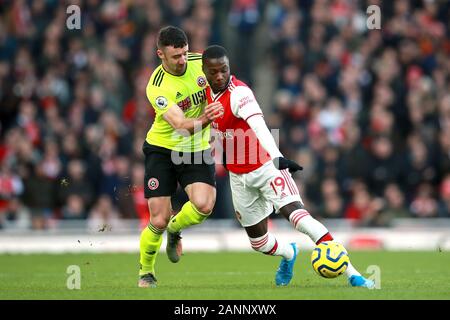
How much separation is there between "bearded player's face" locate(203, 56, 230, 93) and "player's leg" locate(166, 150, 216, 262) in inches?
38.2

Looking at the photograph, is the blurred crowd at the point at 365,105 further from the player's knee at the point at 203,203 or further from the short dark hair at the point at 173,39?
the short dark hair at the point at 173,39

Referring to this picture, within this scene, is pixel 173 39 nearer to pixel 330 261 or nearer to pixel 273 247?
pixel 273 247

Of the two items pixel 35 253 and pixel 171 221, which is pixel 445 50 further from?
pixel 171 221

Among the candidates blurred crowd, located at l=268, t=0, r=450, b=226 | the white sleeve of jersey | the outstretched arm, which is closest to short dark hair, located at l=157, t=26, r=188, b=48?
the white sleeve of jersey

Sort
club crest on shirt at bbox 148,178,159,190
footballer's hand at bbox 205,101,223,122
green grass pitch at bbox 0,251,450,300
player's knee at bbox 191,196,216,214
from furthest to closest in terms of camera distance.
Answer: club crest on shirt at bbox 148,178,159,190, player's knee at bbox 191,196,216,214, footballer's hand at bbox 205,101,223,122, green grass pitch at bbox 0,251,450,300

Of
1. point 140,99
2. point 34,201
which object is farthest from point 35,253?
point 140,99

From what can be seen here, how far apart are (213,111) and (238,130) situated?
0.50 meters

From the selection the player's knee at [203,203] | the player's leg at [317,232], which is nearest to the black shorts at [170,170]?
the player's knee at [203,203]

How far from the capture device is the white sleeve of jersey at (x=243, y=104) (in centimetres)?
1095

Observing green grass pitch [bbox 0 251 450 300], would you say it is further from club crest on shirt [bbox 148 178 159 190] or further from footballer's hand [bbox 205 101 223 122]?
footballer's hand [bbox 205 101 223 122]

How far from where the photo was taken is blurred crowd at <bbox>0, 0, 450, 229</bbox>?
1969 centimetres

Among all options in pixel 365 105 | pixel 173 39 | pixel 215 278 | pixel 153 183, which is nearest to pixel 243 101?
pixel 173 39

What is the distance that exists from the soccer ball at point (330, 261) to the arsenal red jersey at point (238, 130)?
4.18 ft
